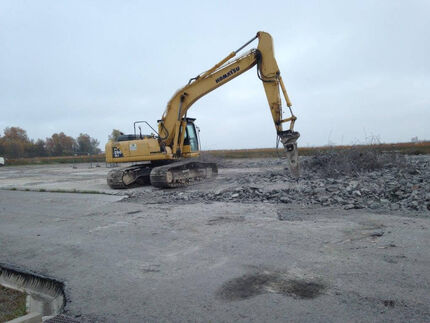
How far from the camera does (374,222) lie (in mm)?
5297

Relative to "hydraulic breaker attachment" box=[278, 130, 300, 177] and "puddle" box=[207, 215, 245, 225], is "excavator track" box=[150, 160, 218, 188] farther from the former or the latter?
"puddle" box=[207, 215, 245, 225]

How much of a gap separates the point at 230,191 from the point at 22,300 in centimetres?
607

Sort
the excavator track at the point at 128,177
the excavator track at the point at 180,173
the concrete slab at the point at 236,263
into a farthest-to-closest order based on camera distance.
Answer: the excavator track at the point at 128,177 < the excavator track at the point at 180,173 < the concrete slab at the point at 236,263

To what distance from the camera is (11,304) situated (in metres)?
3.35

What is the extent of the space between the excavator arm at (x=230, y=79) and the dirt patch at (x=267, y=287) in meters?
6.09

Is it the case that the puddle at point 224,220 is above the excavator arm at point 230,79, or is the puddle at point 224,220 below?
below

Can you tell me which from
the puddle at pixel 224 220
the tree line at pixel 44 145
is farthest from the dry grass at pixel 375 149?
the tree line at pixel 44 145

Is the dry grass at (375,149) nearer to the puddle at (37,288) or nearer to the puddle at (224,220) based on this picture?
the puddle at (224,220)

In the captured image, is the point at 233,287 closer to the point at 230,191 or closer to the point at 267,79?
the point at 230,191

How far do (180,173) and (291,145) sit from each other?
4.70 meters

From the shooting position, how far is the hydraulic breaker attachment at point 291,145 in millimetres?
9012

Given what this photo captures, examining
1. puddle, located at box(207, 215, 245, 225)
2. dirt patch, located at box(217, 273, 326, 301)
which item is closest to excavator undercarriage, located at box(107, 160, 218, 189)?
puddle, located at box(207, 215, 245, 225)

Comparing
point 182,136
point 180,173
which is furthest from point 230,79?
point 180,173

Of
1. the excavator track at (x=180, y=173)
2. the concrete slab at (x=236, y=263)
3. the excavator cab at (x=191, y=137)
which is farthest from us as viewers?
the excavator cab at (x=191, y=137)
